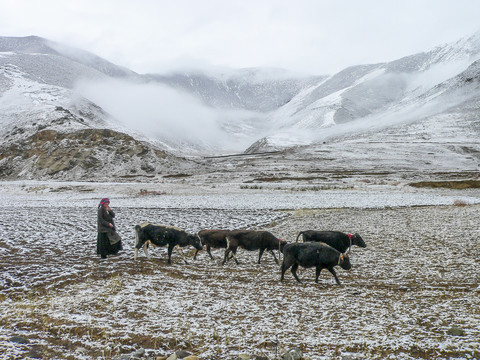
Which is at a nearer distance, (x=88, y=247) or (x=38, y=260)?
(x=38, y=260)

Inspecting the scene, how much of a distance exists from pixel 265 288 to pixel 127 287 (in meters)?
4.09

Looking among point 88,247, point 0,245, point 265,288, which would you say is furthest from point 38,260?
point 265,288

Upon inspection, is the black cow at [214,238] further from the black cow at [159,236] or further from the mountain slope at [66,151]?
the mountain slope at [66,151]

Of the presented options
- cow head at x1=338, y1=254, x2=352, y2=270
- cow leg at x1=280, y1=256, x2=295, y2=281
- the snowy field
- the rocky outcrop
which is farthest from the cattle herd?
the rocky outcrop

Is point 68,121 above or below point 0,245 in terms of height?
above

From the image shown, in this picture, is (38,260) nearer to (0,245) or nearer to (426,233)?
(0,245)

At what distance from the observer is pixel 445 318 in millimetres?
8242

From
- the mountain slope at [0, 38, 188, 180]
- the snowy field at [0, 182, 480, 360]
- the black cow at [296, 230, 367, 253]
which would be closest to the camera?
the snowy field at [0, 182, 480, 360]

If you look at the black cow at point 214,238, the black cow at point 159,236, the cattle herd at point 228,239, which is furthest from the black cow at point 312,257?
the black cow at point 159,236

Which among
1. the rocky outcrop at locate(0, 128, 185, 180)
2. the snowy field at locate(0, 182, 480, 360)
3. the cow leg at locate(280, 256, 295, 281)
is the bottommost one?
the snowy field at locate(0, 182, 480, 360)

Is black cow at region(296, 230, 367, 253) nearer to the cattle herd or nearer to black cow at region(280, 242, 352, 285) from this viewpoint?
the cattle herd

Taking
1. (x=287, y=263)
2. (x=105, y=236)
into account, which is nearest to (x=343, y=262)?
(x=287, y=263)

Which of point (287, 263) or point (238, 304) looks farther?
point (287, 263)

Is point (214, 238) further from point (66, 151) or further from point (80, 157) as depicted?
point (66, 151)
